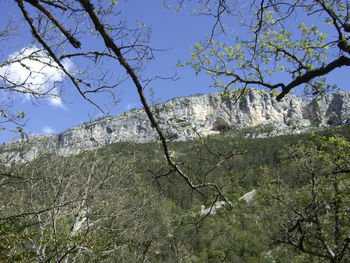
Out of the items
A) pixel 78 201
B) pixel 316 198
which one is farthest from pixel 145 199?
pixel 316 198

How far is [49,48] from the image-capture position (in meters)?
1.97

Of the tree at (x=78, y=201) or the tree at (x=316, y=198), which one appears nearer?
the tree at (x=78, y=201)

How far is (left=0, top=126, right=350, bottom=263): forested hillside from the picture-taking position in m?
2.66

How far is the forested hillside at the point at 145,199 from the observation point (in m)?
2.66

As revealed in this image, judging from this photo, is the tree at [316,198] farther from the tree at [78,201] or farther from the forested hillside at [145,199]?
the tree at [78,201]

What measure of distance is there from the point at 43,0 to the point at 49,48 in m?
0.33

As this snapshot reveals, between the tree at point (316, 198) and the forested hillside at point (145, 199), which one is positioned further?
the tree at point (316, 198)

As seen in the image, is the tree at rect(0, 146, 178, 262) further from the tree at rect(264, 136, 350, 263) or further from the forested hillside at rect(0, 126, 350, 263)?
the tree at rect(264, 136, 350, 263)

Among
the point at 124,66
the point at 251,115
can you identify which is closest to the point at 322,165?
the point at 124,66

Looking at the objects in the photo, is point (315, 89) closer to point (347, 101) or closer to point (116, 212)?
point (116, 212)

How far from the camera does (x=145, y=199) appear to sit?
9.31m

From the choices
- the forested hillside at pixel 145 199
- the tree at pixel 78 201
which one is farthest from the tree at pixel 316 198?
the tree at pixel 78 201

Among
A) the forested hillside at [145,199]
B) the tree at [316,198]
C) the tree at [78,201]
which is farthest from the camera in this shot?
the tree at [316,198]

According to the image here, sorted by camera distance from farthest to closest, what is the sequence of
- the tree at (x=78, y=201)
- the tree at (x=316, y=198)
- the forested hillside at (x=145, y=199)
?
the tree at (x=316, y=198) < the tree at (x=78, y=201) < the forested hillside at (x=145, y=199)
